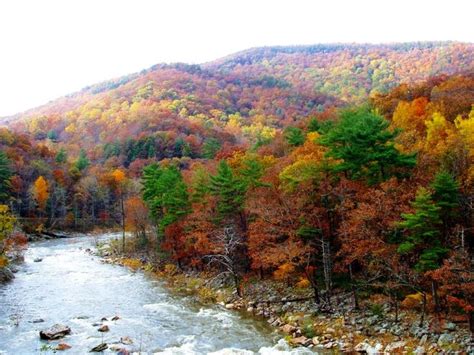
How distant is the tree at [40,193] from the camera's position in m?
81.9

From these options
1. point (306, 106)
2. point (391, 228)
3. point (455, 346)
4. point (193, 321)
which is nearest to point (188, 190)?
point (193, 321)

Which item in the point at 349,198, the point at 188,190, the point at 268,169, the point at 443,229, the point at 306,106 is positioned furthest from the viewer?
the point at 306,106

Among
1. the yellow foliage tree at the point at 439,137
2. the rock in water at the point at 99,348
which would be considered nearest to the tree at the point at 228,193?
the yellow foliage tree at the point at 439,137

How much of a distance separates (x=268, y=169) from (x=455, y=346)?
67.7 feet

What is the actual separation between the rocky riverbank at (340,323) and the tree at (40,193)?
186 feet

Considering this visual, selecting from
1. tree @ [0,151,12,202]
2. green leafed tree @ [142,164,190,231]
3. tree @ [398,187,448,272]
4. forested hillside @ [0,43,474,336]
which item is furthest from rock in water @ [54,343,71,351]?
tree @ [0,151,12,202]

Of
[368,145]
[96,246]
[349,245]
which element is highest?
[368,145]

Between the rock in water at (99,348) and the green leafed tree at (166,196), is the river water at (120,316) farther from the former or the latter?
the green leafed tree at (166,196)

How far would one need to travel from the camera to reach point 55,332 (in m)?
24.7

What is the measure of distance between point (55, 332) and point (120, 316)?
192 inches

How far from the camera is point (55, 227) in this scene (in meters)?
81.6

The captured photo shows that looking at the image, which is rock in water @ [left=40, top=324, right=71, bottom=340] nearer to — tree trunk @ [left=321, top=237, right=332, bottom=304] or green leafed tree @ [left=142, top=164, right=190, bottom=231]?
tree trunk @ [left=321, top=237, right=332, bottom=304]

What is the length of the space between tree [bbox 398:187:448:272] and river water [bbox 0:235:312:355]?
25.5ft

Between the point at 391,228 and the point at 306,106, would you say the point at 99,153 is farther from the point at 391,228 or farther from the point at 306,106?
the point at 391,228
